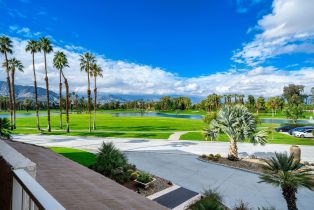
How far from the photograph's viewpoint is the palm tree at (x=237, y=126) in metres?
20.2

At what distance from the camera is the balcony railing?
78.3 inches

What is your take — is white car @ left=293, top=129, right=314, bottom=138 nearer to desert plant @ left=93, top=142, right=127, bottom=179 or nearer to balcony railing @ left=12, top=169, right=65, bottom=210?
desert plant @ left=93, top=142, right=127, bottom=179

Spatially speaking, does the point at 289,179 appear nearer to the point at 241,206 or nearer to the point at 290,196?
the point at 290,196

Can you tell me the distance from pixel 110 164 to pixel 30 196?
13656 mm

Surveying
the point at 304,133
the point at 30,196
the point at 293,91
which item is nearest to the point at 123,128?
the point at 304,133

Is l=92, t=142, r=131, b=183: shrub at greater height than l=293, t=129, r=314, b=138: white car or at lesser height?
greater

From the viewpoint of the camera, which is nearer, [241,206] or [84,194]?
[84,194]

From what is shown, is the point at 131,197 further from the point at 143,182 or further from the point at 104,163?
the point at 104,163

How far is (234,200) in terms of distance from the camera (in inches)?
503

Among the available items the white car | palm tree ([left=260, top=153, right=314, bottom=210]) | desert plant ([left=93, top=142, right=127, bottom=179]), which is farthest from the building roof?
the white car

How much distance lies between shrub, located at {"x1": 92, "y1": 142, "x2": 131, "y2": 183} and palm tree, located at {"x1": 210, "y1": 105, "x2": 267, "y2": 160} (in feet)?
30.6

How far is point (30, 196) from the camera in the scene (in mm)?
2240

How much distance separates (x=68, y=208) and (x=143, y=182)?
994 centimetres

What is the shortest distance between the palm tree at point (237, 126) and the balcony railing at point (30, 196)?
1951 centimetres
